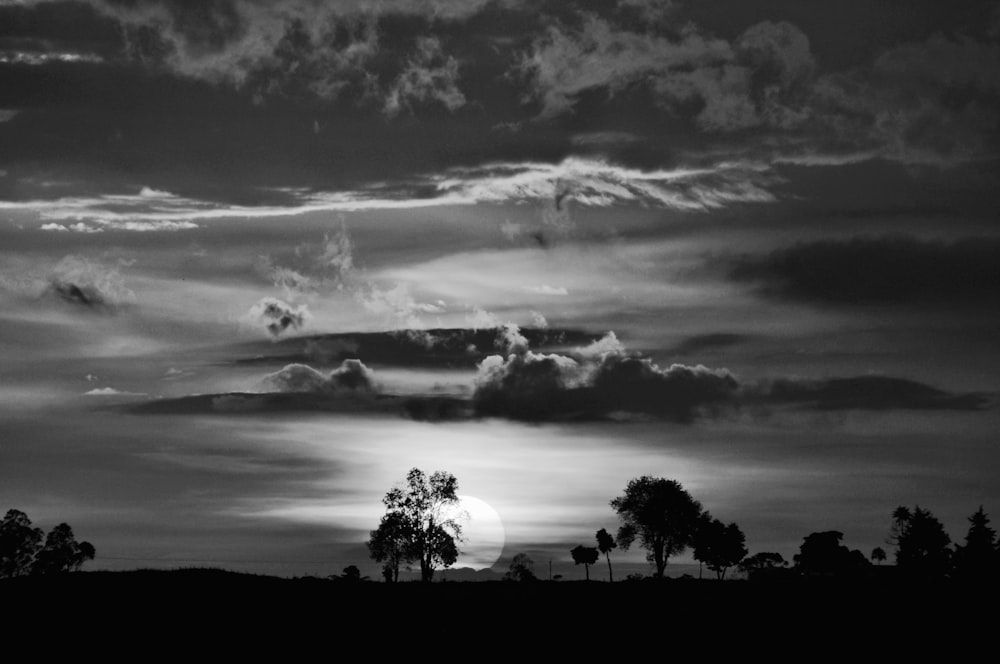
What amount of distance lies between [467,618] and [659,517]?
112 m

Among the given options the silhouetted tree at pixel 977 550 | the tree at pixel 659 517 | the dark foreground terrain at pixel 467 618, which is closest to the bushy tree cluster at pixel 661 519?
→ the tree at pixel 659 517

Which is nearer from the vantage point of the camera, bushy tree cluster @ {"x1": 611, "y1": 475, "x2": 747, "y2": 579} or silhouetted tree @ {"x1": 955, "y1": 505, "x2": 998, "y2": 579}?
silhouetted tree @ {"x1": 955, "y1": 505, "x2": 998, "y2": 579}

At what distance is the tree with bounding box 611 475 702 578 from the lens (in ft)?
605

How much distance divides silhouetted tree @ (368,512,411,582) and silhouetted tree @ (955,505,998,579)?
74035mm

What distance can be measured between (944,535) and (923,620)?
119 meters

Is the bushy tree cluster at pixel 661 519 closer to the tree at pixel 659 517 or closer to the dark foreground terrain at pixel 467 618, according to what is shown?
the tree at pixel 659 517

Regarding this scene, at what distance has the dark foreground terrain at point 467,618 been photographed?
6725 cm

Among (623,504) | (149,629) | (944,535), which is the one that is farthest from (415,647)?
(944,535)

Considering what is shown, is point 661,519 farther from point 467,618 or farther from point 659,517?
point 467,618

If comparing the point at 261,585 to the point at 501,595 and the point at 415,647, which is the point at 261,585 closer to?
the point at 501,595

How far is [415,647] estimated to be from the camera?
6694cm

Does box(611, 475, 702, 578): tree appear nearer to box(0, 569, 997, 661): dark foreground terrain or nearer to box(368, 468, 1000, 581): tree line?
box(368, 468, 1000, 581): tree line

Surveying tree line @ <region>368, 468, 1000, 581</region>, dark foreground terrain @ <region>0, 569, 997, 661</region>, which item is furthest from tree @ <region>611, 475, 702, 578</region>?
dark foreground terrain @ <region>0, 569, 997, 661</region>

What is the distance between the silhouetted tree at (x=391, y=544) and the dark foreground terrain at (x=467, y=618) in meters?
69.2
